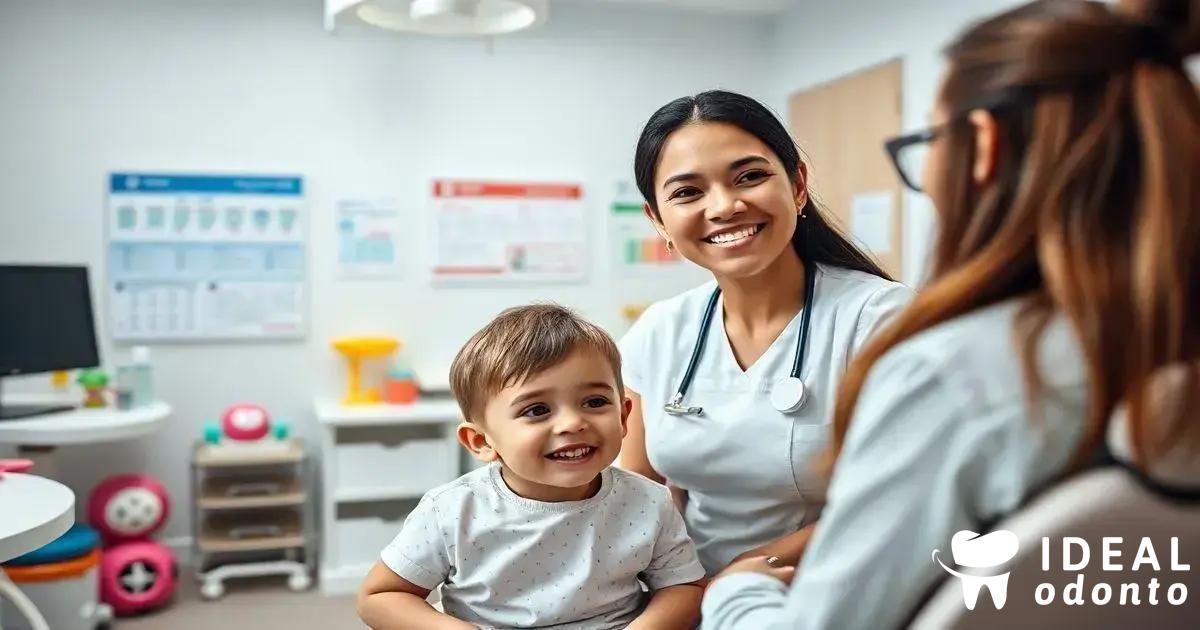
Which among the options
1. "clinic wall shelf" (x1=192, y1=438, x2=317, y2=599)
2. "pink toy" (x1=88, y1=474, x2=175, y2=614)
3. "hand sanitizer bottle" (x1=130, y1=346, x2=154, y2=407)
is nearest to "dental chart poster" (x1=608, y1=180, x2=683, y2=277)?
"clinic wall shelf" (x1=192, y1=438, x2=317, y2=599)

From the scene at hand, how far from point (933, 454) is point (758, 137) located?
84cm

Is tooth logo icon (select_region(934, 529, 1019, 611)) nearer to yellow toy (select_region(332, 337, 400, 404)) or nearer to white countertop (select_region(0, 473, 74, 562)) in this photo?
white countertop (select_region(0, 473, 74, 562))

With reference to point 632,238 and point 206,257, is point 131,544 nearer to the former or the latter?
point 206,257

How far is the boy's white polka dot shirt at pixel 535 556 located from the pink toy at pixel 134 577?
2469mm

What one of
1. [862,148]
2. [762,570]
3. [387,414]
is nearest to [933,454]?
[762,570]

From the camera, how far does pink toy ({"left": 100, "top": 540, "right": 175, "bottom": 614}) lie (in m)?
3.37

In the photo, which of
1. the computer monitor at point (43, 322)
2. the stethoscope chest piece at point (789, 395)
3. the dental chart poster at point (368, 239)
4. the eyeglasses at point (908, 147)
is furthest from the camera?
the dental chart poster at point (368, 239)

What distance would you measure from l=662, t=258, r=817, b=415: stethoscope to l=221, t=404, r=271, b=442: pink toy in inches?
99.4

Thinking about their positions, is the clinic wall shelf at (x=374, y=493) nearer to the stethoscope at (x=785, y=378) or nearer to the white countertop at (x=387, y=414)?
the white countertop at (x=387, y=414)

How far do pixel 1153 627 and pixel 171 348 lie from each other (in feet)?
12.3

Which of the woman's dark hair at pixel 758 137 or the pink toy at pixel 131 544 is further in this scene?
the pink toy at pixel 131 544

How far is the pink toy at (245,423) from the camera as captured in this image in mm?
3695

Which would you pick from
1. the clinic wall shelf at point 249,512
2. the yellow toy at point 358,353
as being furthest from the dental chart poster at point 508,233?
the clinic wall shelf at point 249,512

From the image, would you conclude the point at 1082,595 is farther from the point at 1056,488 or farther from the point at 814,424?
the point at 814,424
